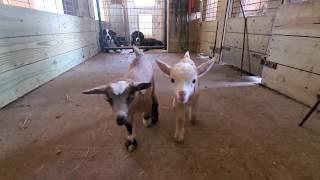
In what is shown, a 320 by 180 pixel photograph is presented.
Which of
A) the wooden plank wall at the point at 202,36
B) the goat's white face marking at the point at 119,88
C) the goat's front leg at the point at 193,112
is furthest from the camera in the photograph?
the wooden plank wall at the point at 202,36

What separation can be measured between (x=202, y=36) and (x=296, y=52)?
10.5 ft

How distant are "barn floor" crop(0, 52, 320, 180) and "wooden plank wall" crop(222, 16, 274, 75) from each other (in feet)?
3.12

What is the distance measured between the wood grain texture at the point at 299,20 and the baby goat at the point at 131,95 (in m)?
1.53

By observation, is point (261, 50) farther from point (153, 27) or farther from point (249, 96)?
point (153, 27)

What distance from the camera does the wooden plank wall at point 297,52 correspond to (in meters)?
1.75

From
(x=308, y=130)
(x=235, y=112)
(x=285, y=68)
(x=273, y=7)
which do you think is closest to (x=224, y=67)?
(x=273, y=7)

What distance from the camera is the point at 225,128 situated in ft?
4.78

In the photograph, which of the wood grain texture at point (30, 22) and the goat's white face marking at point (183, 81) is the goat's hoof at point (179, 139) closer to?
the goat's white face marking at point (183, 81)

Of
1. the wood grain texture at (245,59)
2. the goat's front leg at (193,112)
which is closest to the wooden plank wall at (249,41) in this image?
the wood grain texture at (245,59)

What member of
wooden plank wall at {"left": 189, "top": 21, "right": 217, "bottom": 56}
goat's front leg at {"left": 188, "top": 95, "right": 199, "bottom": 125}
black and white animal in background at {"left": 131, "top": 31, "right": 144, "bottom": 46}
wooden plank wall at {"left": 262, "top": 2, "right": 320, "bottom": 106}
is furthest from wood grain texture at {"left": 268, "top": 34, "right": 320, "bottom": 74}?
black and white animal in background at {"left": 131, "top": 31, "right": 144, "bottom": 46}

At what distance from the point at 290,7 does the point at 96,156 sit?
227 centimetres

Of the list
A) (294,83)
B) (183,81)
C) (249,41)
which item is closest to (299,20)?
(294,83)

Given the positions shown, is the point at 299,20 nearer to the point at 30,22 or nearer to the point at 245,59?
the point at 245,59

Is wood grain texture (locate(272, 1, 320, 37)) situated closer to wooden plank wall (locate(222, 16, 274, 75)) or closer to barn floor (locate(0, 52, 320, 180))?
wooden plank wall (locate(222, 16, 274, 75))
